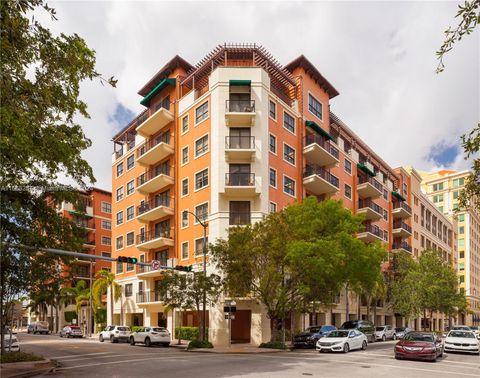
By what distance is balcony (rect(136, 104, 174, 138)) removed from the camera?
153 ft

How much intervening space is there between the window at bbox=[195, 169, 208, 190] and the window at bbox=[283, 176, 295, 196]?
7.19 meters

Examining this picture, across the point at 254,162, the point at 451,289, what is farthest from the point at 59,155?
the point at 451,289

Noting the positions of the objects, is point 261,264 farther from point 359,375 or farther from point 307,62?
point 307,62

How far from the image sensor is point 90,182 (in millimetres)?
18094

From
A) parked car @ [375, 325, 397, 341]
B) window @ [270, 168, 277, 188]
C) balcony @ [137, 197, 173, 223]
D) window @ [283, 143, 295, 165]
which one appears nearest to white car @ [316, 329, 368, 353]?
window @ [270, 168, 277, 188]

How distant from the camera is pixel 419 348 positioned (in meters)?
23.7

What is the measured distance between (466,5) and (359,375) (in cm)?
1431

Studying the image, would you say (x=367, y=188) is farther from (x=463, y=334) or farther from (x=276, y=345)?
(x=276, y=345)

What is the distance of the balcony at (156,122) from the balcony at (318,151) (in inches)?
535

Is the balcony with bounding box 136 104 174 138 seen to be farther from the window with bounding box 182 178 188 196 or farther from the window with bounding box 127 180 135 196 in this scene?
the window with bounding box 182 178 188 196

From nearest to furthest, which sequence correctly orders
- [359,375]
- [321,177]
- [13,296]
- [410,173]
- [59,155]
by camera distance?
[59,155] < [359,375] < [13,296] < [321,177] < [410,173]

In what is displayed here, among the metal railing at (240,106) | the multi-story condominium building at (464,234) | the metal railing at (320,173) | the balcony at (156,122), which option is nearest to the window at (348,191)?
the metal railing at (320,173)

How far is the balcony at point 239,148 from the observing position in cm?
3969

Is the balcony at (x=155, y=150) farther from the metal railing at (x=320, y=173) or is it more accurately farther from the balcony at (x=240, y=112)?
the metal railing at (x=320, y=173)
